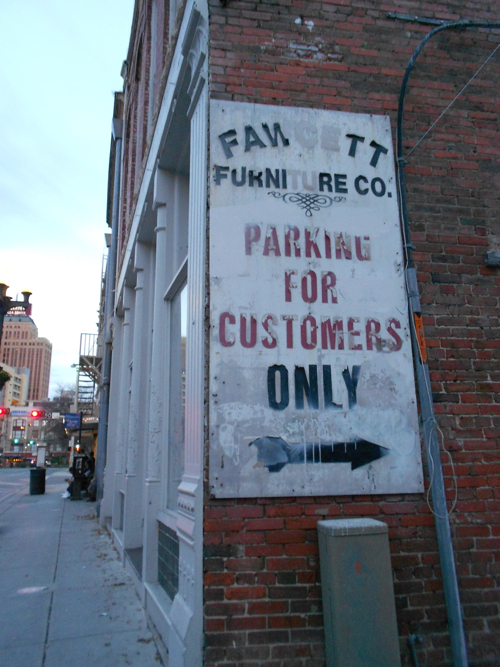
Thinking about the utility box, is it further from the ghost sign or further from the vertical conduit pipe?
the vertical conduit pipe

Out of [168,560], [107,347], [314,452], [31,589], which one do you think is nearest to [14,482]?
[107,347]

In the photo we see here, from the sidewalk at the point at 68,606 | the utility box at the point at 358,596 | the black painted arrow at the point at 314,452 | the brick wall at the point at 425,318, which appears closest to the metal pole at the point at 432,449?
the brick wall at the point at 425,318

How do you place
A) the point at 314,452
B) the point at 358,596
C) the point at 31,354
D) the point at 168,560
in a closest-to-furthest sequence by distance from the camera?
1. the point at 358,596
2. the point at 314,452
3. the point at 168,560
4. the point at 31,354

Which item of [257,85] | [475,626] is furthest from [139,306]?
[475,626]

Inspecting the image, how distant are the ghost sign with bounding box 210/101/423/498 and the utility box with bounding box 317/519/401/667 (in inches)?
17.8

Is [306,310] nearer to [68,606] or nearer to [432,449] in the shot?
[432,449]

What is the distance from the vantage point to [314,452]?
3.72m

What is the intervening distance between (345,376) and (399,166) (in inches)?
80.4

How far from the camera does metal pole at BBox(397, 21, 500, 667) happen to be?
138 inches

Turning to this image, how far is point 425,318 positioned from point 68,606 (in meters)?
4.67

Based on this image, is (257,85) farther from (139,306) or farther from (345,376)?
(139,306)

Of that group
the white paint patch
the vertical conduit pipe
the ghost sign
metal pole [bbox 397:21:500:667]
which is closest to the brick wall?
metal pole [bbox 397:21:500:667]

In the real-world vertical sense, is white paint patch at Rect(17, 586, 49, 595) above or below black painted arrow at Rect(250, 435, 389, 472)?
below

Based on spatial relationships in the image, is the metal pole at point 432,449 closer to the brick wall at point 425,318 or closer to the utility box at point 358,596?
the brick wall at point 425,318
